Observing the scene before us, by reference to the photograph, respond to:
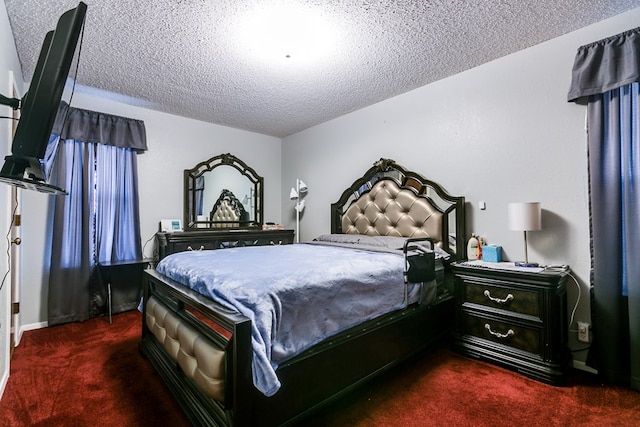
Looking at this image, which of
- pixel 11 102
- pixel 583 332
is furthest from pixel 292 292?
pixel 583 332

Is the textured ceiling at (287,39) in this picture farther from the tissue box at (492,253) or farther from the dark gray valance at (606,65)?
the tissue box at (492,253)

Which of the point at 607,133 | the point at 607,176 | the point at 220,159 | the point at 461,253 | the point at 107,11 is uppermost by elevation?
the point at 107,11

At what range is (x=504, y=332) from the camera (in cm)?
230

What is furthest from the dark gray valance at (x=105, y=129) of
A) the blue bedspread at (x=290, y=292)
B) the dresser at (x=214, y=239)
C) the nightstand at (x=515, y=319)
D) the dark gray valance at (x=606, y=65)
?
the dark gray valance at (x=606, y=65)

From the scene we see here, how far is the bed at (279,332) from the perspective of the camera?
137 cm

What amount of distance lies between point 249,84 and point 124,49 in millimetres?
1098

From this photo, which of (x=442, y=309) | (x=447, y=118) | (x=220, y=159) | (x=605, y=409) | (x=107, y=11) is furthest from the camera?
(x=220, y=159)

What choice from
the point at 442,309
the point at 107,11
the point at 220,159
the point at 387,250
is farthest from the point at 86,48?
the point at 442,309

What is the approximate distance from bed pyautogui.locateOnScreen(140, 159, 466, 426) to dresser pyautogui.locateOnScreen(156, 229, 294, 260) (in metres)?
1.33

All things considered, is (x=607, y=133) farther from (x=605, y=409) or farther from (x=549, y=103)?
(x=605, y=409)

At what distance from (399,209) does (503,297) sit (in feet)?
4.33

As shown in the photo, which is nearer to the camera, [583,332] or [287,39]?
[583,332]

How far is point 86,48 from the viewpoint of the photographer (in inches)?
99.0

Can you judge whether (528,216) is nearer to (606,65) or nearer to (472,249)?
(472,249)
